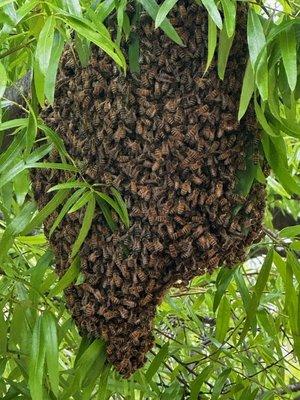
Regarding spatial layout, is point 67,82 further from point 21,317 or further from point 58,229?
point 21,317

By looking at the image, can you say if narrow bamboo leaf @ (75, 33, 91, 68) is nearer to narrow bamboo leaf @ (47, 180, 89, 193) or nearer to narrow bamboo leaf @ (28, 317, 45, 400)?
narrow bamboo leaf @ (47, 180, 89, 193)

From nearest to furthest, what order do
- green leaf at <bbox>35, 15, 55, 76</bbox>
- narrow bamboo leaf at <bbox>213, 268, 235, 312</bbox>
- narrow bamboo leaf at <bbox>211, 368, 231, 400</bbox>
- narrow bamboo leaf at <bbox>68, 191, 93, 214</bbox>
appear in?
green leaf at <bbox>35, 15, 55, 76</bbox> < narrow bamboo leaf at <bbox>68, 191, 93, 214</bbox> < narrow bamboo leaf at <bbox>213, 268, 235, 312</bbox> < narrow bamboo leaf at <bbox>211, 368, 231, 400</bbox>

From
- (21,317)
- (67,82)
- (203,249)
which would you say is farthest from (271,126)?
(21,317)

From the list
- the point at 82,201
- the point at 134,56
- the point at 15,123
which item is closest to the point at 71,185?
the point at 82,201

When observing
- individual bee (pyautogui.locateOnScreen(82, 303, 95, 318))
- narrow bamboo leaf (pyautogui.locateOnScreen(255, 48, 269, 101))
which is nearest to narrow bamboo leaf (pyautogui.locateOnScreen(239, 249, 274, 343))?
individual bee (pyautogui.locateOnScreen(82, 303, 95, 318))

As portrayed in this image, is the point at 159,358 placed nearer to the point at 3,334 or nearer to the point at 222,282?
the point at 222,282

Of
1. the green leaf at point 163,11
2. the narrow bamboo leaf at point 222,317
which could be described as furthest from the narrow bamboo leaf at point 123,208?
the narrow bamboo leaf at point 222,317

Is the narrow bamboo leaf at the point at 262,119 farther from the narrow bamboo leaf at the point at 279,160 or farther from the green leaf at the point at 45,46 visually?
the green leaf at the point at 45,46
